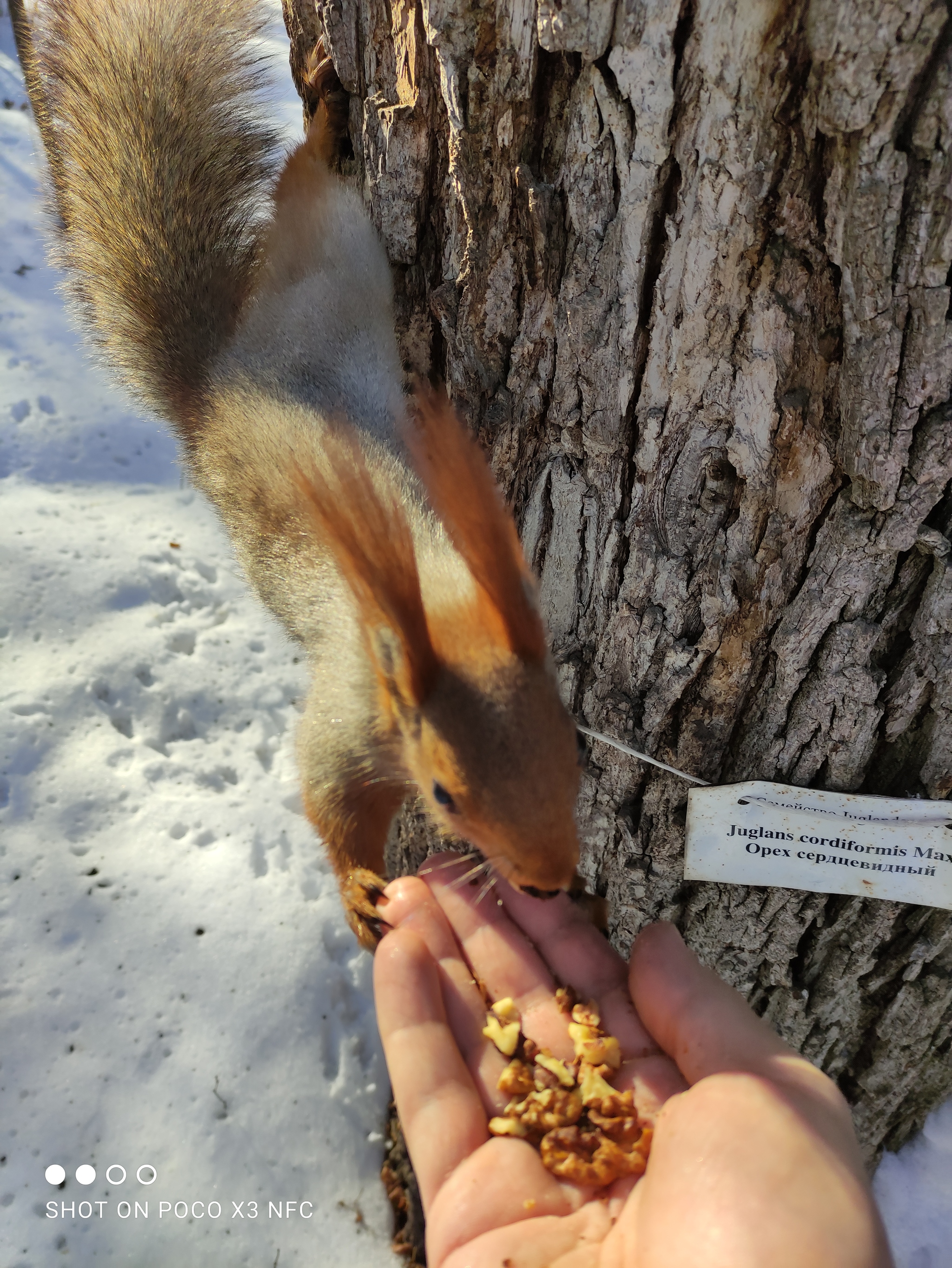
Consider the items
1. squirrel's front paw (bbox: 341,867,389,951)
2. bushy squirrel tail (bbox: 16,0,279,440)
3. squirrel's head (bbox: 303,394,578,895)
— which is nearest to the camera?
squirrel's head (bbox: 303,394,578,895)

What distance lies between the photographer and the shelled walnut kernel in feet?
3.56

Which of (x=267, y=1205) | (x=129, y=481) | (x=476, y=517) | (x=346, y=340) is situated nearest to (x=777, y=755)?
(x=476, y=517)

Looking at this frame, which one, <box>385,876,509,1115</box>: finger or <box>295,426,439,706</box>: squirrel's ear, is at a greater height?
<box>295,426,439,706</box>: squirrel's ear

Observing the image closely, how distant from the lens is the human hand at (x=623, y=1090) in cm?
86

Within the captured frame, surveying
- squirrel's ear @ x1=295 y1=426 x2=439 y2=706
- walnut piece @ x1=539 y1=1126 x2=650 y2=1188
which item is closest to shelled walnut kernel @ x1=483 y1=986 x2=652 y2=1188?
walnut piece @ x1=539 y1=1126 x2=650 y2=1188

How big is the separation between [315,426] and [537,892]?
34.7 inches

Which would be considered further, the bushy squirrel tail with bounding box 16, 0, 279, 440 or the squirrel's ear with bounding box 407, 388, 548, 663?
the bushy squirrel tail with bounding box 16, 0, 279, 440

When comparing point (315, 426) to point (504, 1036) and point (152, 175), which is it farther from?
point (504, 1036)

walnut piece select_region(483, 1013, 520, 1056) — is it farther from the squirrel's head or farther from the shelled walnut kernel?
the squirrel's head

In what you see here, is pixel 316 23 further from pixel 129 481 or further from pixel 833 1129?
pixel 833 1129

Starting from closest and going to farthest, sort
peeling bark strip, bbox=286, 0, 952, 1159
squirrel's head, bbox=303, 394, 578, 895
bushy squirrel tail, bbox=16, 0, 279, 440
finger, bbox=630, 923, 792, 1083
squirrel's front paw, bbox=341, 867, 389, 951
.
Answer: peeling bark strip, bbox=286, 0, 952, 1159 → squirrel's head, bbox=303, 394, 578, 895 → finger, bbox=630, 923, 792, 1083 → squirrel's front paw, bbox=341, 867, 389, 951 → bushy squirrel tail, bbox=16, 0, 279, 440

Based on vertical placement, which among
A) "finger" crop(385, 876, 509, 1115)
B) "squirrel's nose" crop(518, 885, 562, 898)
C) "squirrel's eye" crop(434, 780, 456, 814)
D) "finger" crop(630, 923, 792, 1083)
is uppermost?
"squirrel's eye" crop(434, 780, 456, 814)

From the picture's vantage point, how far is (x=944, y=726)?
1169mm

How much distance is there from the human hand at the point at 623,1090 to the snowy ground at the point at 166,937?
1.74 feet
